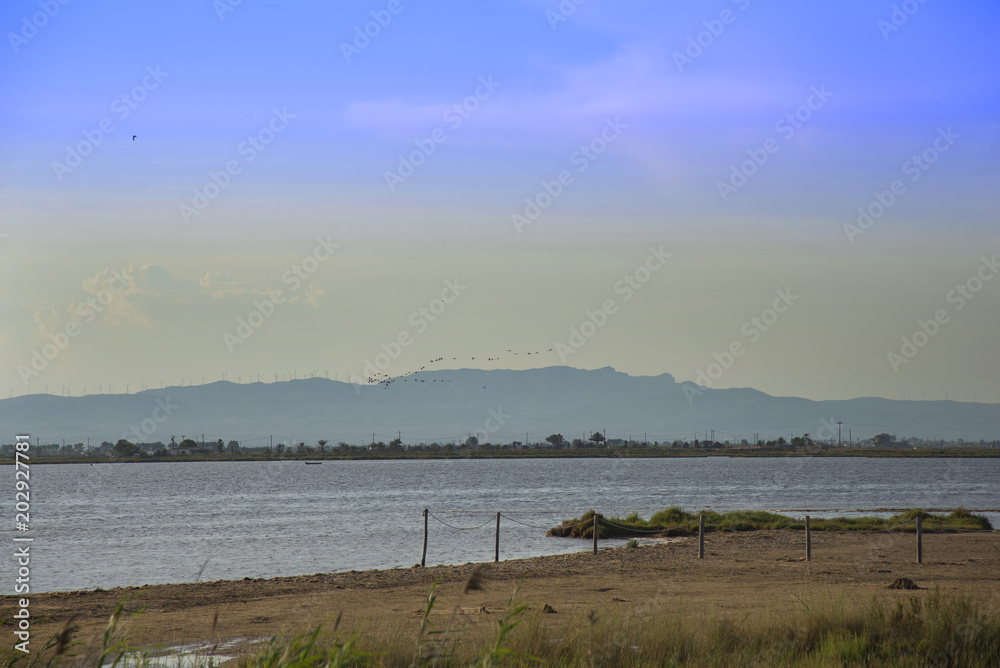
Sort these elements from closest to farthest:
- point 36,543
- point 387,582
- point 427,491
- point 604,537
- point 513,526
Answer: point 387,582 < point 604,537 < point 36,543 < point 513,526 < point 427,491

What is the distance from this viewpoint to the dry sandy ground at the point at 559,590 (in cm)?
1277

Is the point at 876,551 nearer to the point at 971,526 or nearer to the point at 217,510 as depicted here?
the point at 971,526

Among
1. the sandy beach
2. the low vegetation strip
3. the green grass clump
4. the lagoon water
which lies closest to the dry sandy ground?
the sandy beach

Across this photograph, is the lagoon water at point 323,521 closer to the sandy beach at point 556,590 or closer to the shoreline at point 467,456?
the sandy beach at point 556,590

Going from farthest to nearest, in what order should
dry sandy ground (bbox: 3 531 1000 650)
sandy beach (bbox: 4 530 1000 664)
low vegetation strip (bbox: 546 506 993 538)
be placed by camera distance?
low vegetation strip (bbox: 546 506 993 538)
dry sandy ground (bbox: 3 531 1000 650)
sandy beach (bbox: 4 530 1000 664)

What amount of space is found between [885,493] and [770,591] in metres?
48.9

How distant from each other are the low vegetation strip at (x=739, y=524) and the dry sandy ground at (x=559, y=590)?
5233mm

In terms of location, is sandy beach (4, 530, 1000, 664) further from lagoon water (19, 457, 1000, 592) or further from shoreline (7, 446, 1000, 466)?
shoreline (7, 446, 1000, 466)

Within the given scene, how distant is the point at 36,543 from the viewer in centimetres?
3178

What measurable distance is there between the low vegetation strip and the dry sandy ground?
17.2ft

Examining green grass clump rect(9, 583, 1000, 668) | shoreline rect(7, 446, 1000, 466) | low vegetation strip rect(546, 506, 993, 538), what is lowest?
shoreline rect(7, 446, 1000, 466)

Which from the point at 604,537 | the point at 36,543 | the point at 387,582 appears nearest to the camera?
the point at 387,582

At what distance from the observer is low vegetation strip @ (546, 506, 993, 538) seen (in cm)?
3000

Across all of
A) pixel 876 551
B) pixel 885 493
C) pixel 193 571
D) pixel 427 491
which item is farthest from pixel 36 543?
pixel 885 493
